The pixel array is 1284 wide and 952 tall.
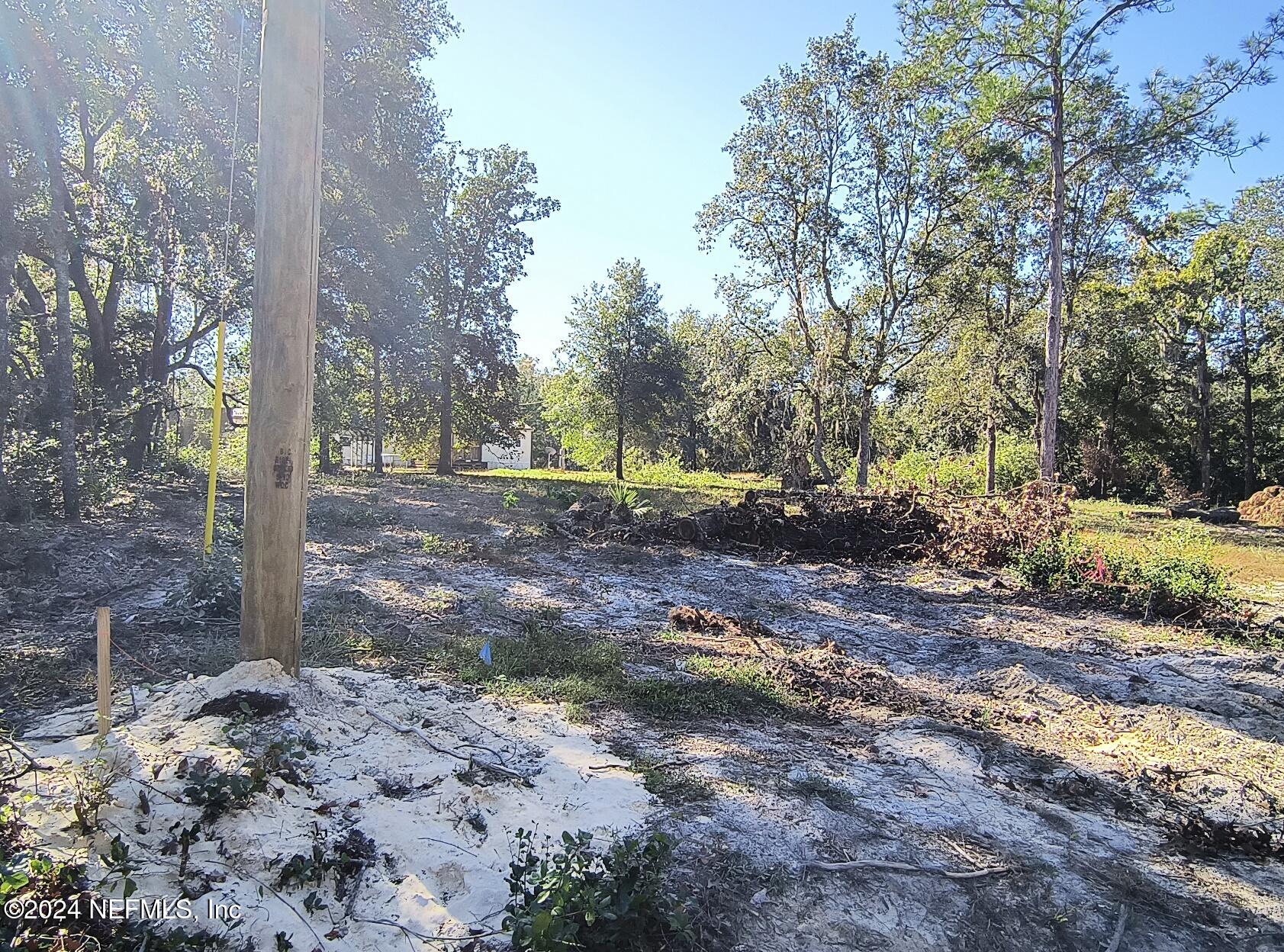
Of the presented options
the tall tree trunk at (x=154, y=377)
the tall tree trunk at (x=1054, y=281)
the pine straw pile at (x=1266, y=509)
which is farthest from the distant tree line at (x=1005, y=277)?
the tall tree trunk at (x=154, y=377)

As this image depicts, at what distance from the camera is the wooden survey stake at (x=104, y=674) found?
2430 millimetres

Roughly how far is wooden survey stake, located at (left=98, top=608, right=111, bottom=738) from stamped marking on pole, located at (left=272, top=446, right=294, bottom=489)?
33.7 inches

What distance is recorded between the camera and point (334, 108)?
12656 mm

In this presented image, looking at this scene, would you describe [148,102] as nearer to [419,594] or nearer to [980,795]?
[419,594]

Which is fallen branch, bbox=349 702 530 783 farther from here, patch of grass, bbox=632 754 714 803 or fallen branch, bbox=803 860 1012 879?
fallen branch, bbox=803 860 1012 879

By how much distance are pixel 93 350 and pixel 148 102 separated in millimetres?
5656

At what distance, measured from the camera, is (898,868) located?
2.41 meters

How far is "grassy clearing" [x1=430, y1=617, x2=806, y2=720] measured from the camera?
13.0ft

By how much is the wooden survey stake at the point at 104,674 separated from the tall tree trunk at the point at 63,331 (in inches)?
338

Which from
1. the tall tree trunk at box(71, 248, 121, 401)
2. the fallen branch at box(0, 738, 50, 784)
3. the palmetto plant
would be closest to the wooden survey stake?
the fallen branch at box(0, 738, 50, 784)

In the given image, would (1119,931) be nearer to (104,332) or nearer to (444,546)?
(444,546)

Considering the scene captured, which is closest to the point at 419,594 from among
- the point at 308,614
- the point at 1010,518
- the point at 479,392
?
the point at 308,614

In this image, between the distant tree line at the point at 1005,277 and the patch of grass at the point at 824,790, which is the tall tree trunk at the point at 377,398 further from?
the patch of grass at the point at 824,790

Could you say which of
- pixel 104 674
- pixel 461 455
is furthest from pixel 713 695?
pixel 461 455
